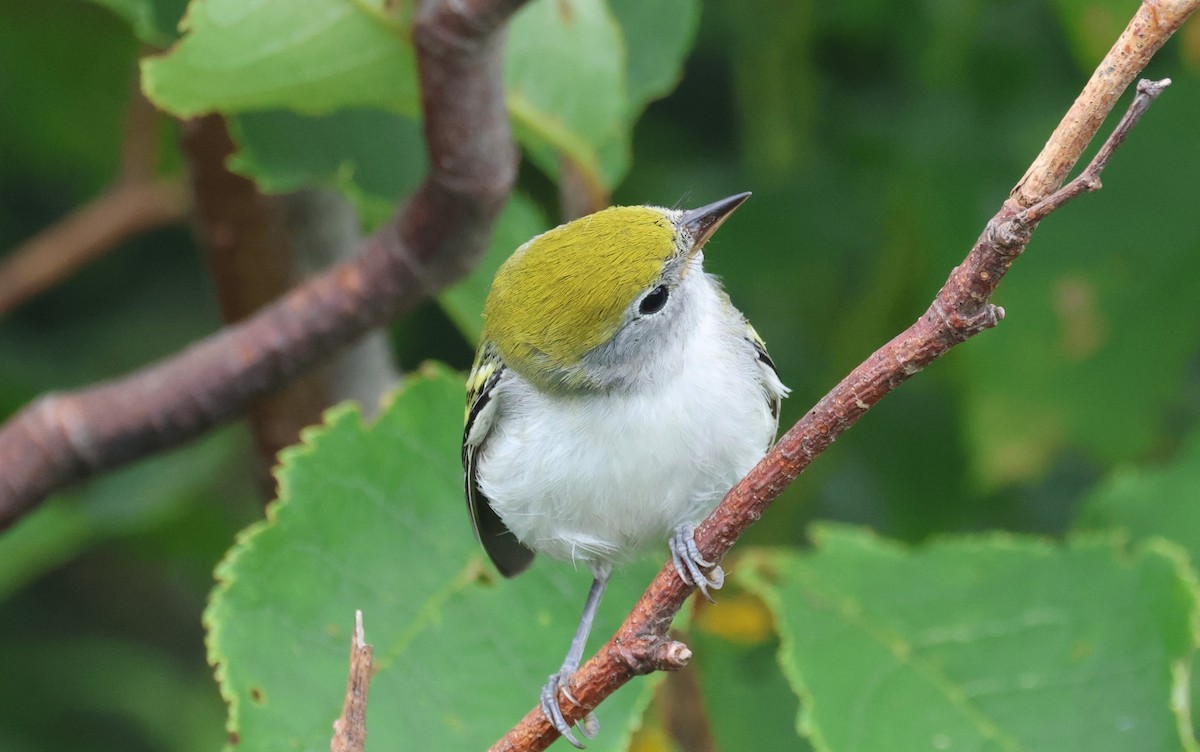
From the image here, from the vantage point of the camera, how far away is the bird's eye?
2412 mm

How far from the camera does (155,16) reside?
8.26 ft

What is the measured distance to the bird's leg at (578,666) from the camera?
6.74ft

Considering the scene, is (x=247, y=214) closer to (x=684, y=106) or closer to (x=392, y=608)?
(x=392, y=608)

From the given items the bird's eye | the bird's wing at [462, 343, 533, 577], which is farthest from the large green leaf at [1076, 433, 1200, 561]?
the bird's wing at [462, 343, 533, 577]

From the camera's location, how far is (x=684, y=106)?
427 cm

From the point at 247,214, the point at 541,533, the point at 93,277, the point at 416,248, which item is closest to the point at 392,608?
the point at 541,533

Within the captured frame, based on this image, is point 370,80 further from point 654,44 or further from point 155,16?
point 654,44

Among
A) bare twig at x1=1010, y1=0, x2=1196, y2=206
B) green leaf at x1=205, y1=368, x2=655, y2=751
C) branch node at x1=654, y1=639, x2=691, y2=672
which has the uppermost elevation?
bare twig at x1=1010, y1=0, x2=1196, y2=206

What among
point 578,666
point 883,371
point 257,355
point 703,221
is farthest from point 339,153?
point 883,371

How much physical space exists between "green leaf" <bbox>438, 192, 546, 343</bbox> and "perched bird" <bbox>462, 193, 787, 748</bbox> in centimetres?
28

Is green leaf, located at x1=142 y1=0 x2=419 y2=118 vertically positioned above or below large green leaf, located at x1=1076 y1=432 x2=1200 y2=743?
above

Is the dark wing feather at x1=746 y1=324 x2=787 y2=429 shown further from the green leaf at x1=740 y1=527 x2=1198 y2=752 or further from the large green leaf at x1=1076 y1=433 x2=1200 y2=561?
the large green leaf at x1=1076 y1=433 x2=1200 y2=561

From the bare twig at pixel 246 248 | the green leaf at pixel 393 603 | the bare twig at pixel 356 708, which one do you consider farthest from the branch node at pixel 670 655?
the bare twig at pixel 246 248

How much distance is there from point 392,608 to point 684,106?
2418mm
